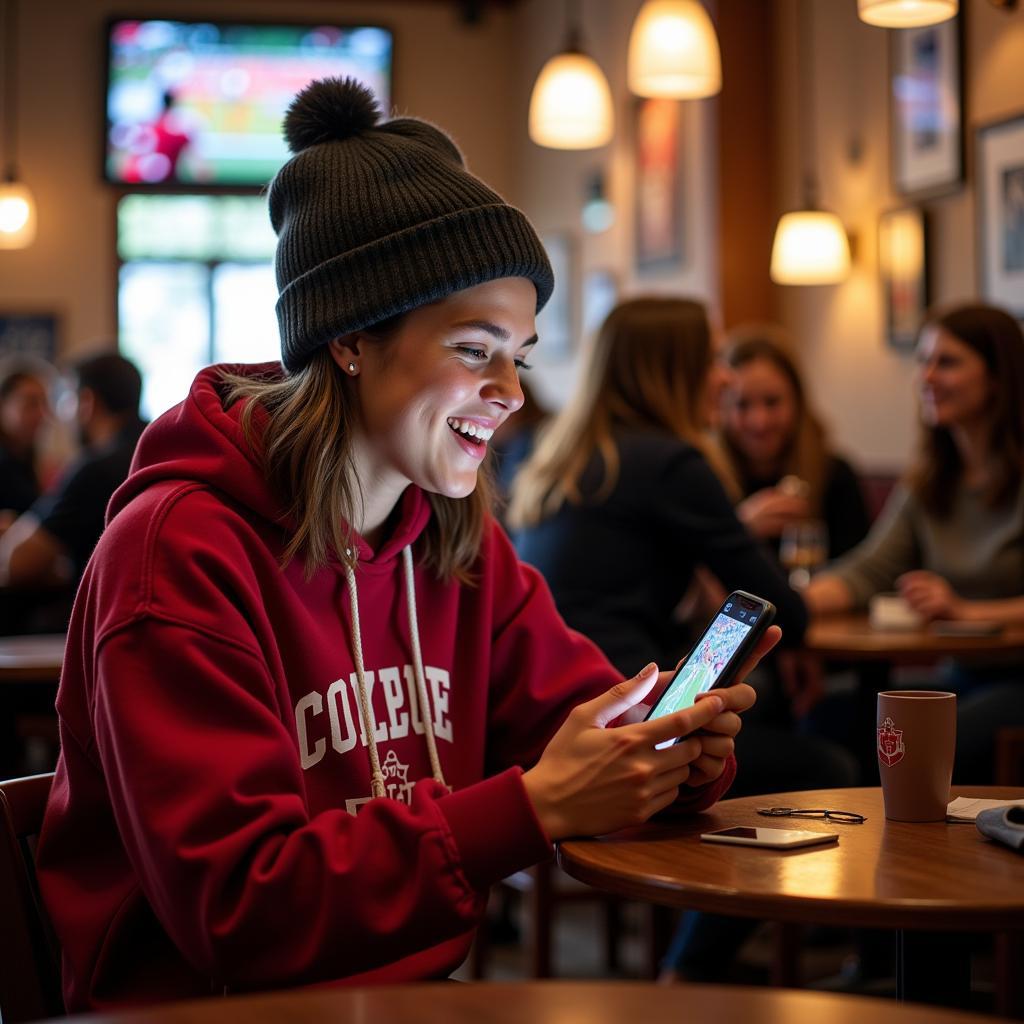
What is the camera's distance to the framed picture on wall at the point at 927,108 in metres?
5.01

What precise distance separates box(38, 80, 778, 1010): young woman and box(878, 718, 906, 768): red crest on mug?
150mm

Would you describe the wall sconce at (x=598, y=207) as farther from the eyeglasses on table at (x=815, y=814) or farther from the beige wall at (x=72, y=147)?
the eyeglasses on table at (x=815, y=814)

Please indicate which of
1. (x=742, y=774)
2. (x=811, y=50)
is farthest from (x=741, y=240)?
(x=742, y=774)

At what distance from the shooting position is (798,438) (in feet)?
13.6

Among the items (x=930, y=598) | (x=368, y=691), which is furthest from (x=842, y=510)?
(x=368, y=691)

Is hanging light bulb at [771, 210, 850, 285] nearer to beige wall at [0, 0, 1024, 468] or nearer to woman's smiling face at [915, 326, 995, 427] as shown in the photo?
beige wall at [0, 0, 1024, 468]

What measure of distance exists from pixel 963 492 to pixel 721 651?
232cm

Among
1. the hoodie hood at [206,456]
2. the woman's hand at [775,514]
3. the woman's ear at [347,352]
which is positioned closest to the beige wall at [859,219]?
the woman's hand at [775,514]

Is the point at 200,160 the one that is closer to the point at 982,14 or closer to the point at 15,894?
the point at 982,14

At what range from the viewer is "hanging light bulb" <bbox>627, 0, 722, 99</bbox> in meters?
4.38

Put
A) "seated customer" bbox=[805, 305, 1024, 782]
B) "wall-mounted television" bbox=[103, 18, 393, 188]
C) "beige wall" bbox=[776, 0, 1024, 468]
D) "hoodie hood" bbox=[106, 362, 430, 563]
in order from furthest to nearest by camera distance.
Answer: "wall-mounted television" bbox=[103, 18, 393, 188], "beige wall" bbox=[776, 0, 1024, 468], "seated customer" bbox=[805, 305, 1024, 782], "hoodie hood" bbox=[106, 362, 430, 563]

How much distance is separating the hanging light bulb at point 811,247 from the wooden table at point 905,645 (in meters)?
2.69

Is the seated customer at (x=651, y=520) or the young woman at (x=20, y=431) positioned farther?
the young woman at (x=20, y=431)

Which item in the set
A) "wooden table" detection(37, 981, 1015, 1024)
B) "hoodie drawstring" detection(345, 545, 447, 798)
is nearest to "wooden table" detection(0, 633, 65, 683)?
"hoodie drawstring" detection(345, 545, 447, 798)
